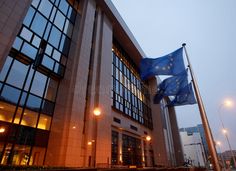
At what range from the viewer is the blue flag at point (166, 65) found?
40.2 ft

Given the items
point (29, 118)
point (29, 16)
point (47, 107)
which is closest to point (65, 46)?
point (29, 16)

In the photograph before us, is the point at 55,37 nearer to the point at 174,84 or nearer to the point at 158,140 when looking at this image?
the point at 174,84

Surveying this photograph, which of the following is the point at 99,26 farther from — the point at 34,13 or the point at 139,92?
the point at 139,92

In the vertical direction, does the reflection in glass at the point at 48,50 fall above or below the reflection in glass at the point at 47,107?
above

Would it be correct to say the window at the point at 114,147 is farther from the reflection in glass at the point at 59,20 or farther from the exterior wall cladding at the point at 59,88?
the reflection in glass at the point at 59,20

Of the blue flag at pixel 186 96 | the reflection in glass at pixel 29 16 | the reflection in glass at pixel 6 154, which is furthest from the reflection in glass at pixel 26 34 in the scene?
the blue flag at pixel 186 96

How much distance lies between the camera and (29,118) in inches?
528

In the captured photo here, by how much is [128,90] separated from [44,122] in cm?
1939

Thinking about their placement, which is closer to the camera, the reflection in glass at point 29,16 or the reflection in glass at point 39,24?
the reflection in glass at point 29,16

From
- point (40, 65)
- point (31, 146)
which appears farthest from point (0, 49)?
point (31, 146)

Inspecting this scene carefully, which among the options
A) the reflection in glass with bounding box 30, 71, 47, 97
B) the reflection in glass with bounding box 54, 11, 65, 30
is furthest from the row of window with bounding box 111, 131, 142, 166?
the reflection in glass with bounding box 54, 11, 65, 30

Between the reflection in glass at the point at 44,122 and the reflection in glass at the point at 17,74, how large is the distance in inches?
132

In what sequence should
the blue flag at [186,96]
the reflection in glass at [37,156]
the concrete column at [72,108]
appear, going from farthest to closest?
the concrete column at [72,108]
the blue flag at [186,96]
the reflection in glass at [37,156]

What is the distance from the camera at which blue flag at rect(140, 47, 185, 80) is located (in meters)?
12.3
